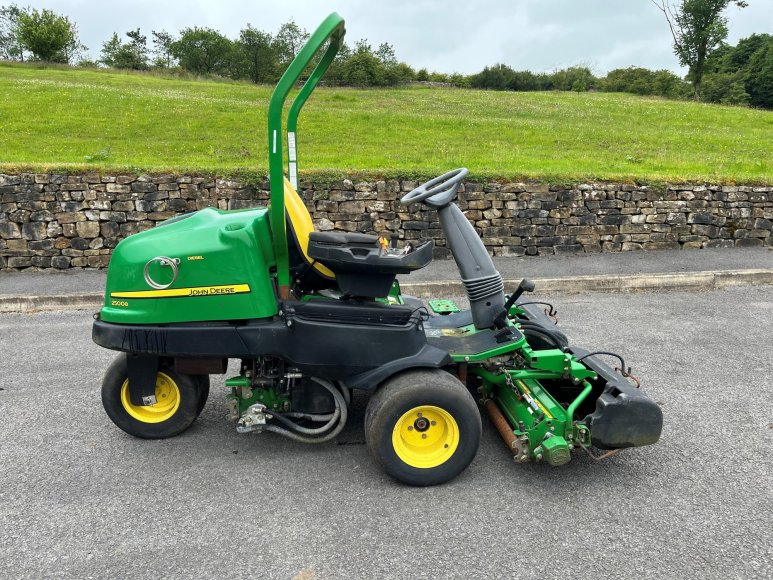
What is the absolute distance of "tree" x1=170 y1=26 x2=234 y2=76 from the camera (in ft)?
197

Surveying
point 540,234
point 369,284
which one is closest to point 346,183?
point 540,234

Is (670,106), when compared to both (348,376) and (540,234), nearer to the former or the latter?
(540,234)

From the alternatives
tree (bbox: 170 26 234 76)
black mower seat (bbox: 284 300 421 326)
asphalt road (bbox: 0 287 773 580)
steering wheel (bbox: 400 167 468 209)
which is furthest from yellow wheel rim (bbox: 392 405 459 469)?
tree (bbox: 170 26 234 76)

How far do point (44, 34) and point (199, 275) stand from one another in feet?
157

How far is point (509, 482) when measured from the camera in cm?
330

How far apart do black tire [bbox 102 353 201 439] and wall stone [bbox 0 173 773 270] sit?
15.9 ft

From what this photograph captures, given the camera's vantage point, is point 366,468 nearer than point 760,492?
No

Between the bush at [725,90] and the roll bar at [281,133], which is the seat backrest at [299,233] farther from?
the bush at [725,90]

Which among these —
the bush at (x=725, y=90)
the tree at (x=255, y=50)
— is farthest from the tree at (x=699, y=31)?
the tree at (x=255, y=50)

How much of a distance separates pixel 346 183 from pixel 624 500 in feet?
19.7

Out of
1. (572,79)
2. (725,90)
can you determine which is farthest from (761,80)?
(572,79)

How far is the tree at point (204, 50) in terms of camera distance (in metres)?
60.1

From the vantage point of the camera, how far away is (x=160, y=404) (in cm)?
378

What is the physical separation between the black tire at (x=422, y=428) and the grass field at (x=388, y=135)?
558 centimetres
